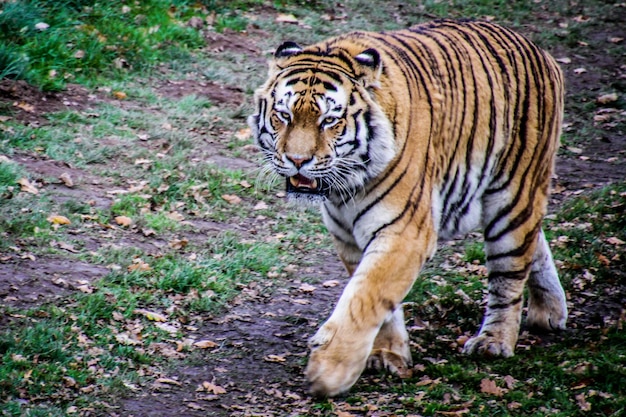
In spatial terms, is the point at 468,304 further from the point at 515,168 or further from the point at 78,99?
the point at 78,99

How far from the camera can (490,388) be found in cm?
466

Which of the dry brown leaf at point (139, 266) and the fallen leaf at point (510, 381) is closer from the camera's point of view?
the fallen leaf at point (510, 381)

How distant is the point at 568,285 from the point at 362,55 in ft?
8.75

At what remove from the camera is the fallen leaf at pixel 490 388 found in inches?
182

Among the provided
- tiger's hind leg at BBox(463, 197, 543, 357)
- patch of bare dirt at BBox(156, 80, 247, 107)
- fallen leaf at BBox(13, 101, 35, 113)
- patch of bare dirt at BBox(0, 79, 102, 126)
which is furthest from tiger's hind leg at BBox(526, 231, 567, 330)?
fallen leaf at BBox(13, 101, 35, 113)

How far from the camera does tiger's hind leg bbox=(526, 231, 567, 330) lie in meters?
5.68

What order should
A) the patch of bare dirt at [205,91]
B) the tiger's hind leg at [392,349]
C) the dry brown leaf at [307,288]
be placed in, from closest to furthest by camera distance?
the tiger's hind leg at [392,349] < the dry brown leaf at [307,288] < the patch of bare dirt at [205,91]

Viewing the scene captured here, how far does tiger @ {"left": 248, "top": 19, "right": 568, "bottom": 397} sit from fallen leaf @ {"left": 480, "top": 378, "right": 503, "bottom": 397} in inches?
19.9

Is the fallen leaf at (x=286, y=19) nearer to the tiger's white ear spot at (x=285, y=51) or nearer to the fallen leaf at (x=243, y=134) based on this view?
the fallen leaf at (x=243, y=134)

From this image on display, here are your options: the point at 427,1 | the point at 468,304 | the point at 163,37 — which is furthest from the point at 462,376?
the point at 427,1

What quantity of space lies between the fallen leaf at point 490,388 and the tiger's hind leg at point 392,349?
49 centimetres

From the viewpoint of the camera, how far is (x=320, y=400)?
460 cm

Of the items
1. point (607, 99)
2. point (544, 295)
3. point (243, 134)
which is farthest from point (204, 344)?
point (607, 99)

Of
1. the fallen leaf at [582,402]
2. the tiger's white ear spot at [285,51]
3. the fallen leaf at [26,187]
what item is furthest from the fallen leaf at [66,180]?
the fallen leaf at [582,402]
